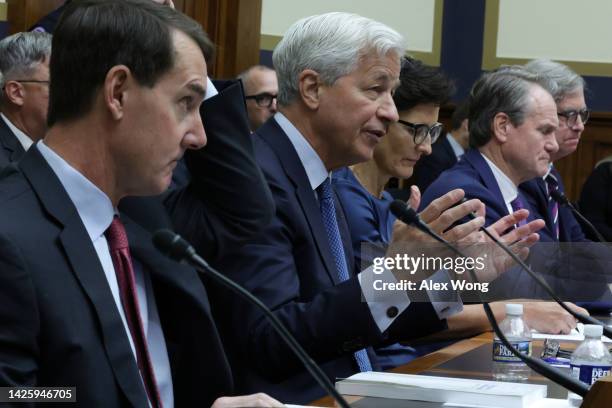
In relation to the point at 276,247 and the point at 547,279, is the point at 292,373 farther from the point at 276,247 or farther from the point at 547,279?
the point at 547,279

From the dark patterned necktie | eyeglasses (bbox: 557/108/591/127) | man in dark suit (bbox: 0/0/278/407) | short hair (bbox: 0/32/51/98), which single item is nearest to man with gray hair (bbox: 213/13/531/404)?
man in dark suit (bbox: 0/0/278/407)

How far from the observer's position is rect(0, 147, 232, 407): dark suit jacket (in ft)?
4.93

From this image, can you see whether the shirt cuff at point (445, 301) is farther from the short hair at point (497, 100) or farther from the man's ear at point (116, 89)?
the short hair at point (497, 100)

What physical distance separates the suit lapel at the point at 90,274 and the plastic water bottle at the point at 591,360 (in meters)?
0.90

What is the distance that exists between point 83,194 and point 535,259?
2.03m

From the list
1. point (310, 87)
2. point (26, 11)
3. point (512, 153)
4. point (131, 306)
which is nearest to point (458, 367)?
point (310, 87)

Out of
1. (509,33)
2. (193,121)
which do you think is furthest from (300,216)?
(509,33)

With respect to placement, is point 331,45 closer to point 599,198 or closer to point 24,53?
point 24,53

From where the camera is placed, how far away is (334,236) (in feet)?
8.58

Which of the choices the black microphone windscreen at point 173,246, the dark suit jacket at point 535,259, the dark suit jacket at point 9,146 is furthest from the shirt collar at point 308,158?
the dark suit jacket at point 9,146

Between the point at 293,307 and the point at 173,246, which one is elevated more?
the point at 173,246

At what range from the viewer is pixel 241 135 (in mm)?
2189

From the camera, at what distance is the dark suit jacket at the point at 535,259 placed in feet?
10.7

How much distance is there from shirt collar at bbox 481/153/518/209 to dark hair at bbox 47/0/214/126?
2375mm
